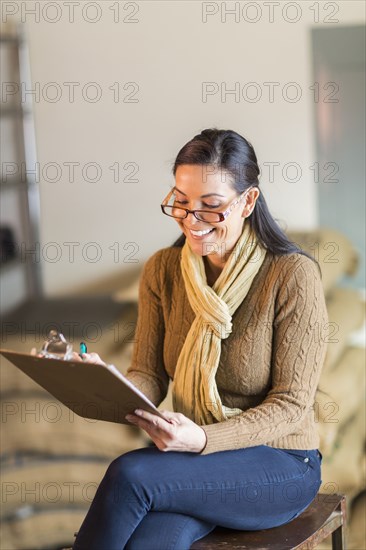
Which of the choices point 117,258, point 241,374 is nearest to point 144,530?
point 241,374

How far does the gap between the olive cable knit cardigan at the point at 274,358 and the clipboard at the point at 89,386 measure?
155 millimetres

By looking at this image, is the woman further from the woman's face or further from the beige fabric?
the beige fabric

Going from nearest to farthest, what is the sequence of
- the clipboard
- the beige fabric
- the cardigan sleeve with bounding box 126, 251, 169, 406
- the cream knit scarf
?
the clipboard < the cream knit scarf < the cardigan sleeve with bounding box 126, 251, 169, 406 < the beige fabric

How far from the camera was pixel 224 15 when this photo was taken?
2.13 metres

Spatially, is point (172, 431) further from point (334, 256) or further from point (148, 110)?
point (148, 110)

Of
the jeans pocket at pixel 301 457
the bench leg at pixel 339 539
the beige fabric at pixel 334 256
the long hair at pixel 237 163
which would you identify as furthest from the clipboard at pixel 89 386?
the beige fabric at pixel 334 256

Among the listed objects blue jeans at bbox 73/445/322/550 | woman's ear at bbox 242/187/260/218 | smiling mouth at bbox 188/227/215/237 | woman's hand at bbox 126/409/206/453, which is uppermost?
woman's ear at bbox 242/187/260/218

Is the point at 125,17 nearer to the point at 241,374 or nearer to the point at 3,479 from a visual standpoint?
the point at 241,374

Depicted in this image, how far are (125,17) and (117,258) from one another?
620mm

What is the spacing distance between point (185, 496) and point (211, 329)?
12.3 inches

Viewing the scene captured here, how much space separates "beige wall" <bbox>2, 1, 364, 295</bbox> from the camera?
2092 mm

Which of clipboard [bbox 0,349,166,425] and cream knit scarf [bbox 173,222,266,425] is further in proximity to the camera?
cream knit scarf [bbox 173,222,266,425]

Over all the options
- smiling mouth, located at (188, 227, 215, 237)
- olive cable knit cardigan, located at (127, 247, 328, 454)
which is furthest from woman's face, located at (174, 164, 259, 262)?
olive cable knit cardigan, located at (127, 247, 328, 454)

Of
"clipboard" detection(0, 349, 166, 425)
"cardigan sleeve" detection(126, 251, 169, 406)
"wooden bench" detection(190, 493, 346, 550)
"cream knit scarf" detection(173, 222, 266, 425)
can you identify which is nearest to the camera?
"clipboard" detection(0, 349, 166, 425)
